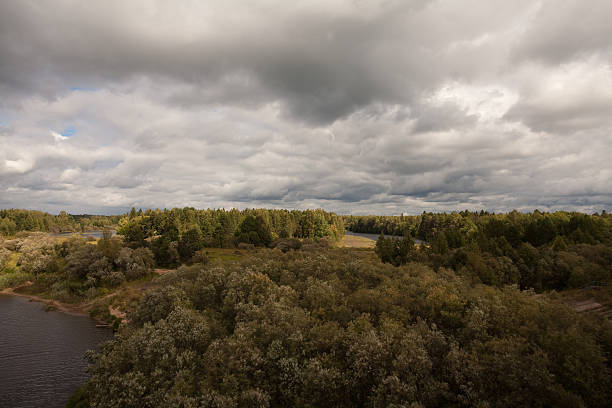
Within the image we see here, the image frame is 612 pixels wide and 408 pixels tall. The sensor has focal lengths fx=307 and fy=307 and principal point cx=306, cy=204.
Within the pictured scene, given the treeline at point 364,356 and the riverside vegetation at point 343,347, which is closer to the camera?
the treeline at point 364,356

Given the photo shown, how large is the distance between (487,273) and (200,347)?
56.6 meters

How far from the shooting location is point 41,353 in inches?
1897

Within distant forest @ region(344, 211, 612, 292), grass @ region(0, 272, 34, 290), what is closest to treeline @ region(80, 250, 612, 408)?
distant forest @ region(344, 211, 612, 292)

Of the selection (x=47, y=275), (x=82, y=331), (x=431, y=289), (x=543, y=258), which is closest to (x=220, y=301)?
(x=431, y=289)

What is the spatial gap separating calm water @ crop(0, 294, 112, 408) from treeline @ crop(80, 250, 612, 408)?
15.6m

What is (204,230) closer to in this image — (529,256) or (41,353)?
(41,353)

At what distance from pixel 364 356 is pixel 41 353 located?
53.9m

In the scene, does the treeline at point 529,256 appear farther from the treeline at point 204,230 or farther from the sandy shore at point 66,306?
the sandy shore at point 66,306

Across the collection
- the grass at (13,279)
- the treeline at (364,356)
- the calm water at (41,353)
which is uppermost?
the treeline at (364,356)

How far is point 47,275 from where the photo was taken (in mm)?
89562

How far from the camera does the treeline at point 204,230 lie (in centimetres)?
10344

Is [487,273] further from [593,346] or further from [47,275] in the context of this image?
[47,275]

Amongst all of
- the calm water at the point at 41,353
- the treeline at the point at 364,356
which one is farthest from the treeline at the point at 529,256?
the calm water at the point at 41,353

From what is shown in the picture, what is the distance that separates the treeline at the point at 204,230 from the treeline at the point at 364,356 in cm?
7352
